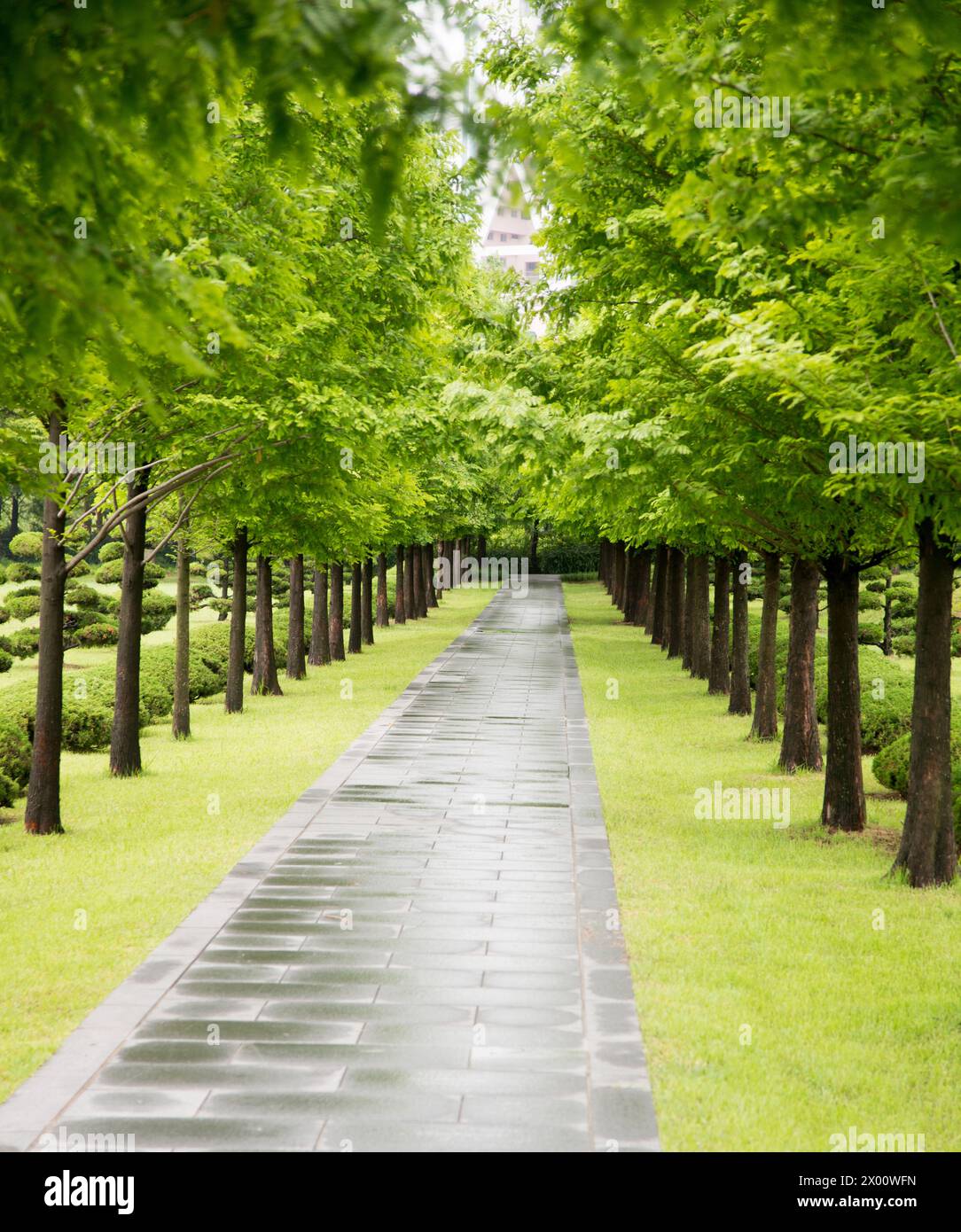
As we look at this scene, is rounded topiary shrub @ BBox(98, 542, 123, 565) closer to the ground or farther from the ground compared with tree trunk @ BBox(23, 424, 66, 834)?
farther from the ground

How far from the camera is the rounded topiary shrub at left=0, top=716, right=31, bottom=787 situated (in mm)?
13930

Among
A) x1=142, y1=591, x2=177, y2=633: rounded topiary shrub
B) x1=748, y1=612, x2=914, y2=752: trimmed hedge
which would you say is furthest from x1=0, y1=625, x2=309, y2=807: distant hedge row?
x1=142, y1=591, x2=177, y2=633: rounded topiary shrub

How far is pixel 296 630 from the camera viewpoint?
2652cm

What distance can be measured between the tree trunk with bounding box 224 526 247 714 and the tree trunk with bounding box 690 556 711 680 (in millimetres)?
9304

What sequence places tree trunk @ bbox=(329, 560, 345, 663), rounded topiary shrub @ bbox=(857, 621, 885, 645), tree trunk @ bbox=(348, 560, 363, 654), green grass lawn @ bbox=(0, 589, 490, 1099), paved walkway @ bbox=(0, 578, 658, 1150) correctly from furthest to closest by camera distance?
1. rounded topiary shrub @ bbox=(857, 621, 885, 645)
2. tree trunk @ bbox=(348, 560, 363, 654)
3. tree trunk @ bbox=(329, 560, 345, 663)
4. green grass lawn @ bbox=(0, 589, 490, 1099)
5. paved walkway @ bbox=(0, 578, 658, 1150)

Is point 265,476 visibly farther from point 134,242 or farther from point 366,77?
point 366,77

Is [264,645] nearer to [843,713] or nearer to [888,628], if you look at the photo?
[843,713]

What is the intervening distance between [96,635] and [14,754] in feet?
68.8

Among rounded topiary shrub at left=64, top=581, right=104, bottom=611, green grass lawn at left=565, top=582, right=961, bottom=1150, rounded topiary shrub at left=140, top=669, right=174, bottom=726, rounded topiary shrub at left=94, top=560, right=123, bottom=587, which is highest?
rounded topiary shrub at left=94, top=560, right=123, bottom=587

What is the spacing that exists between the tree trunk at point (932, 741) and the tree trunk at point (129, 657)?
29.6 feet

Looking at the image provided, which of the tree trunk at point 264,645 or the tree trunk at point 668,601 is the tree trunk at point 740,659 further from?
the tree trunk at point 668,601

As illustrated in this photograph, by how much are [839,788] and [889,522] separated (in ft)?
9.90

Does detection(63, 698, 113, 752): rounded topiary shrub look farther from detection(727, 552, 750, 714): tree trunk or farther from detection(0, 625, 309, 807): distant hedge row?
detection(727, 552, 750, 714): tree trunk
